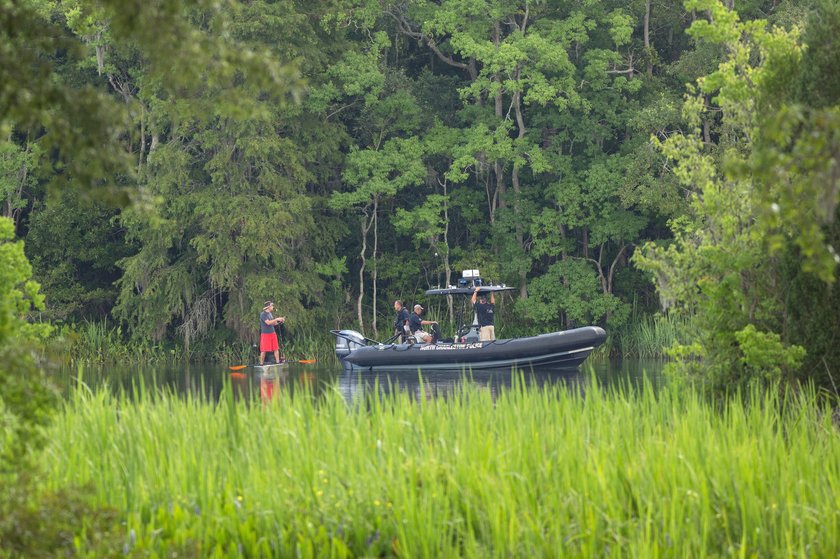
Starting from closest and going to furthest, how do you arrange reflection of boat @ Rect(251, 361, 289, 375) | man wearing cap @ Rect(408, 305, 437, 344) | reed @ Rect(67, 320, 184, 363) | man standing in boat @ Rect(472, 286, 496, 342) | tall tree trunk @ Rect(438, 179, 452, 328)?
man standing in boat @ Rect(472, 286, 496, 342), reflection of boat @ Rect(251, 361, 289, 375), man wearing cap @ Rect(408, 305, 437, 344), reed @ Rect(67, 320, 184, 363), tall tree trunk @ Rect(438, 179, 452, 328)

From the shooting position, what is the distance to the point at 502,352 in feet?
83.3

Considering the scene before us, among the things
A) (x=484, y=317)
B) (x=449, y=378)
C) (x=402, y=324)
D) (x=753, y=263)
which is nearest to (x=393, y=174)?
(x=402, y=324)

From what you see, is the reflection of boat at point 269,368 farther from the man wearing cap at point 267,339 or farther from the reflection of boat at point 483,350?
the reflection of boat at point 483,350

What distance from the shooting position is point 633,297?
34.8 metres

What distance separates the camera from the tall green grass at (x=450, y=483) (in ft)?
21.2

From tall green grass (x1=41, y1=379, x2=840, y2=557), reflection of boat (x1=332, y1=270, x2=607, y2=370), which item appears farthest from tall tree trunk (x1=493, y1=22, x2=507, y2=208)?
tall green grass (x1=41, y1=379, x2=840, y2=557)

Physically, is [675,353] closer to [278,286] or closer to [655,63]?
[278,286]

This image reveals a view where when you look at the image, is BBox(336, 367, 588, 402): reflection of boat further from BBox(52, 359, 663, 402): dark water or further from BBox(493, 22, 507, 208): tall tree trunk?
BBox(493, 22, 507, 208): tall tree trunk

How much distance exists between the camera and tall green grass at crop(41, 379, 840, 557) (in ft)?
21.2

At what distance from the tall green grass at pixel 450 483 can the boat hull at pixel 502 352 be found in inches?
646

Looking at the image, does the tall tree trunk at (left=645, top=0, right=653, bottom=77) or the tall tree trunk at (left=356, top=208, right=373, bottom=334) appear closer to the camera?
the tall tree trunk at (left=645, top=0, right=653, bottom=77)

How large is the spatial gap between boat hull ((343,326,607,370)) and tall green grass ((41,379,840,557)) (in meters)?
16.4

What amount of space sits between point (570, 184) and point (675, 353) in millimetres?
22702

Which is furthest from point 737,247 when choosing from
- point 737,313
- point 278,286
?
point 278,286
